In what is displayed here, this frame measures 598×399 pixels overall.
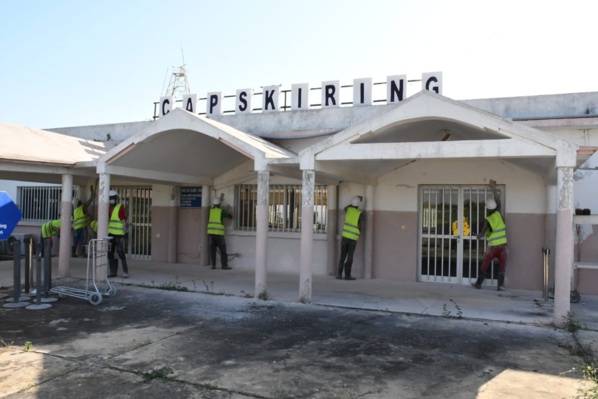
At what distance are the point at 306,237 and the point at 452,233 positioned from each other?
3.99m

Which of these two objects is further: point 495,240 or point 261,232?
point 495,240

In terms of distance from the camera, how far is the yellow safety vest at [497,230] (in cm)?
981

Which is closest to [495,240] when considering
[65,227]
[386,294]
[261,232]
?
[386,294]

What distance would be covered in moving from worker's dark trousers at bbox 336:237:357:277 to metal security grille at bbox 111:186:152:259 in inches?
237

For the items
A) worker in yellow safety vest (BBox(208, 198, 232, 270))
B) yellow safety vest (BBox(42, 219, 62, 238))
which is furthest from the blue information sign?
yellow safety vest (BBox(42, 219, 62, 238))

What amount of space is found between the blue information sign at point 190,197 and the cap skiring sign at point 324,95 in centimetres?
244

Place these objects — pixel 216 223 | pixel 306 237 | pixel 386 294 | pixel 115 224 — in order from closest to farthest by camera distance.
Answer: pixel 306 237, pixel 386 294, pixel 115 224, pixel 216 223

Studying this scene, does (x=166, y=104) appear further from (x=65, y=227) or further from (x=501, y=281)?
(x=501, y=281)

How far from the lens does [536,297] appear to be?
936cm

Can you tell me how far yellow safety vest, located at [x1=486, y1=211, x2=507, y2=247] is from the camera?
9812 mm

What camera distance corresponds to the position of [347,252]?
11.4 m

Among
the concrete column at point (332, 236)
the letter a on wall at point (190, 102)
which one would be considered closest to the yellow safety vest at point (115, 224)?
the concrete column at point (332, 236)

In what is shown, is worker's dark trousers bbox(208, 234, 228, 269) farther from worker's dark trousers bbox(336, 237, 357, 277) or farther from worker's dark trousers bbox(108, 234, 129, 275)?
worker's dark trousers bbox(336, 237, 357, 277)

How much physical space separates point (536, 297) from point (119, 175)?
8747mm
